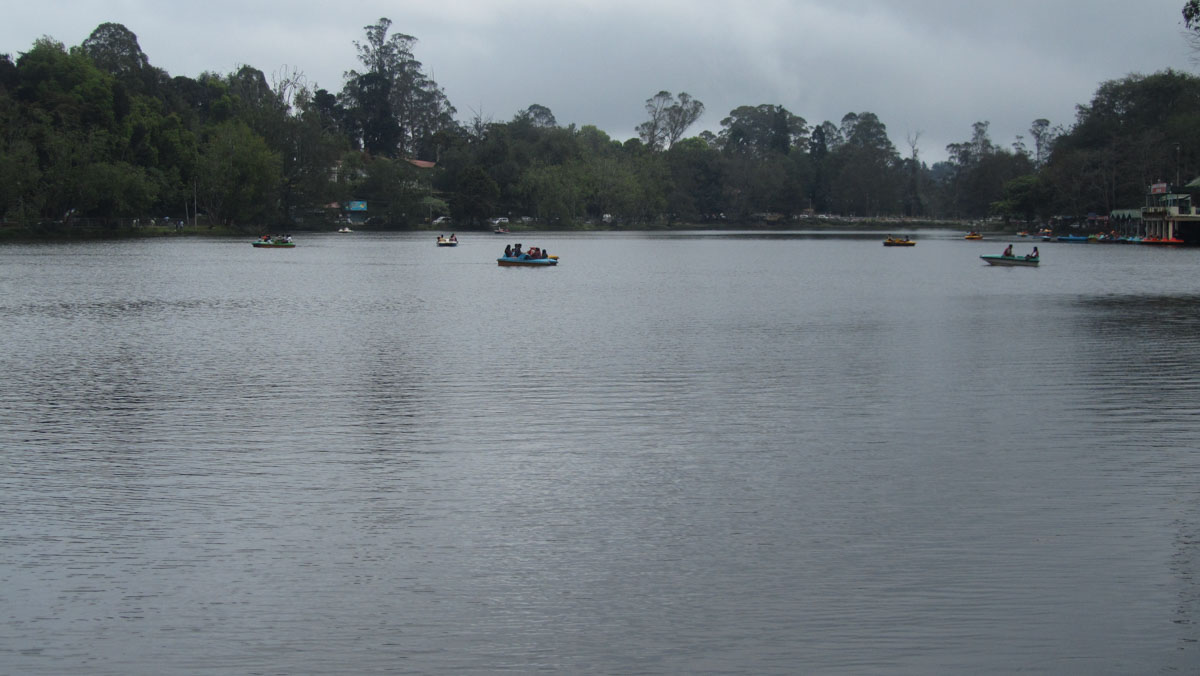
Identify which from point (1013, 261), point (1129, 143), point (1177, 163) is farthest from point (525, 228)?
point (1013, 261)

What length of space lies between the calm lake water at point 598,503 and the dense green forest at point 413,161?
7536cm

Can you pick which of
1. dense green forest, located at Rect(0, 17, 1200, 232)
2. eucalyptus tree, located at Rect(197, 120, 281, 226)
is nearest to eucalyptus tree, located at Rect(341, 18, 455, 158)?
dense green forest, located at Rect(0, 17, 1200, 232)

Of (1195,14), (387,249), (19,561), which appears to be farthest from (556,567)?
(387,249)

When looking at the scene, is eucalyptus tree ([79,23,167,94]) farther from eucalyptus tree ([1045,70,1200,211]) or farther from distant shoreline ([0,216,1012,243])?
eucalyptus tree ([1045,70,1200,211])

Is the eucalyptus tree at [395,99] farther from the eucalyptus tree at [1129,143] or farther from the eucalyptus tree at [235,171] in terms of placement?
the eucalyptus tree at [1129,143]

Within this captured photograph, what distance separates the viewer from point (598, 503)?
12.0 metres

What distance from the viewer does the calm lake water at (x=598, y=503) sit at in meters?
8.15

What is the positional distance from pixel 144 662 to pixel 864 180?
6784 inches

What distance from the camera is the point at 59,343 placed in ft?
87.6

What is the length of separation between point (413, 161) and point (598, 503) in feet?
447

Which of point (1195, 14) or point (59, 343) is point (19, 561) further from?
point (1195, 14)

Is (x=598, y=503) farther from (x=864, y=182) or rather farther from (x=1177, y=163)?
(x=864, y=182)

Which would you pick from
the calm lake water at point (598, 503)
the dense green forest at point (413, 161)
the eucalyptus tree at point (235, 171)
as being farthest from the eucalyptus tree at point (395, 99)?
the calm lake water at point (598, 503)

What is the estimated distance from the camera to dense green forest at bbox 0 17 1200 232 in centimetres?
9662
